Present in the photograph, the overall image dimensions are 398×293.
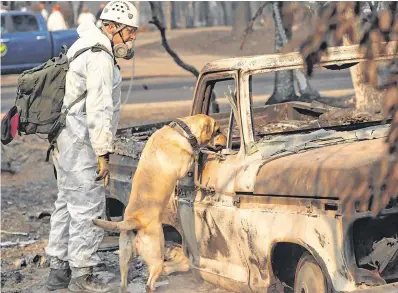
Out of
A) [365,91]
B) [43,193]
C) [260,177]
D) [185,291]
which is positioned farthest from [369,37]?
[365,91]

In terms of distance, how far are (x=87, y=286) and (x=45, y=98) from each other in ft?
4.55

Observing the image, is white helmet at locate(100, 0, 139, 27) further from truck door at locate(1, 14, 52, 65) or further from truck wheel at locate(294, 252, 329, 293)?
truck door at locate(1, 14, 52, 65)

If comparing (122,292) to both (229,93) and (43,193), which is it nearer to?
(229,93)

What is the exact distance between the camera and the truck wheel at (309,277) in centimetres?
502

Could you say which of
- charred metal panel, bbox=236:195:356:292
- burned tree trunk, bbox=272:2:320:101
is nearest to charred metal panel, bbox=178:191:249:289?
charred metal panel, bbox=236:195:356:292

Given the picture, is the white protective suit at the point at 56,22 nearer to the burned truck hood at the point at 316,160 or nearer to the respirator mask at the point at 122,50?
the respirator mask at the point at 122,50

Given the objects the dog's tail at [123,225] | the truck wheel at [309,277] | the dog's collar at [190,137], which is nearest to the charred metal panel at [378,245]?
the truck wheel at [309,277]

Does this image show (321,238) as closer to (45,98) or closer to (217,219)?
(217,219)

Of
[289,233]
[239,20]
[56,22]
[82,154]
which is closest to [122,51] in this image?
[82,154]

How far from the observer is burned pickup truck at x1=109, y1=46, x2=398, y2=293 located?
4816mm

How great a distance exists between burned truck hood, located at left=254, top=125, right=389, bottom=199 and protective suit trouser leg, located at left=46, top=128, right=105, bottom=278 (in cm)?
159

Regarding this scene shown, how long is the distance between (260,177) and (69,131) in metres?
1.97

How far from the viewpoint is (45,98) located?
704 centimetres

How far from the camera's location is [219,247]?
5.98m
